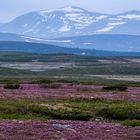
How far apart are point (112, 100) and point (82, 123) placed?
13.0 m

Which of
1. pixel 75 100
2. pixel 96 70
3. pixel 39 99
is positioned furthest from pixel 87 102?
pixel 96 70

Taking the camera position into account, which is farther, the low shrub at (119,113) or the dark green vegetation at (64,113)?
the low shrub at (119,113)

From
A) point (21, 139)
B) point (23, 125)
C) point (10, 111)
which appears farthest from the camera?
point (10, 111)

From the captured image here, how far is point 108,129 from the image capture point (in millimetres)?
20781

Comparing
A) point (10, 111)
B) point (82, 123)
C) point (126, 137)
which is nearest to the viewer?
point (126, 137)

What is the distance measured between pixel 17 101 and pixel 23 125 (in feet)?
38.5

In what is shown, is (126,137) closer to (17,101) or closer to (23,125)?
(23,125)

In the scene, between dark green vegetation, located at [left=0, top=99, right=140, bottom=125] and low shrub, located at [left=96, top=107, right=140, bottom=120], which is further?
low shrub, located at [left=96, top=107, right=140, bottom=120]

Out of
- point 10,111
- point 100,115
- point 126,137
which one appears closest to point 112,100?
point 100,115

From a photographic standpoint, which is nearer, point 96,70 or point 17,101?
point 17,101

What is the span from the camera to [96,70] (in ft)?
465

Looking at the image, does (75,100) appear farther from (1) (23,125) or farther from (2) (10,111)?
(1) (23,125)

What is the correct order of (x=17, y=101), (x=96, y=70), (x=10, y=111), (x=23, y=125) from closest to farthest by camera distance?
1. (x=23, y=125)
2. (x=10, y=111)
3. (x=17, y=101)
4. (x=96, y=70)

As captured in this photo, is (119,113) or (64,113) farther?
(119,113)
